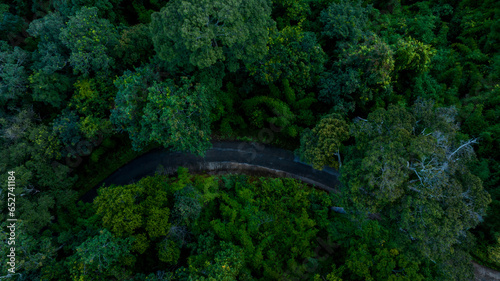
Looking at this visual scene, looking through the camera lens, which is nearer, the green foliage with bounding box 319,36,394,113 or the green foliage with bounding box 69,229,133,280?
the green foliage with bounding box 69,229,133,280

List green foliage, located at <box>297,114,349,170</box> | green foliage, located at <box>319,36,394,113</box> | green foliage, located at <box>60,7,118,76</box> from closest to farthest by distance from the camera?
green foliage, located at <box>297,114,349,170</box>, green foliage, located at <box>60,7,118,76</box>, green foliage, located at <box>319,36,394,113</box>

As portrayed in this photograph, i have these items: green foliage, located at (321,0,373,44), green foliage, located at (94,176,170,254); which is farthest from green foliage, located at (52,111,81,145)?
green foliage, located at (321,0,373,44)

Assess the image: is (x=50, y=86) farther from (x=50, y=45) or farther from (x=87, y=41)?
(x=87, y=41)

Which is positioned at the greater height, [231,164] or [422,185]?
[422,185]

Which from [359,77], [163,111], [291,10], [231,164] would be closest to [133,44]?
[163,111]

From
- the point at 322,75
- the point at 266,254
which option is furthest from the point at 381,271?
the point at 322,75

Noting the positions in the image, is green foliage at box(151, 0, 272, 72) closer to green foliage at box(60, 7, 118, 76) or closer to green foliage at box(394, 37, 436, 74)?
green foliage at box(60, 7, 118, 76)
